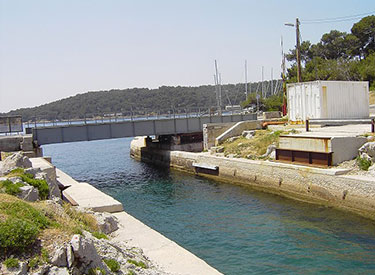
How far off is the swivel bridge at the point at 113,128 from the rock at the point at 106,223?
74.7 ft

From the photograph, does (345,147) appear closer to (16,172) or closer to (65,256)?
(16,172)

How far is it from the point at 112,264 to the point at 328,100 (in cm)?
2612

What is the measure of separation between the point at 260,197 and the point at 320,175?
12.6 ft

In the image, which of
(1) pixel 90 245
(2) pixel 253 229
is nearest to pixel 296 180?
(2) pixel 253 229

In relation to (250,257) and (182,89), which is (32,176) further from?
(182,89)

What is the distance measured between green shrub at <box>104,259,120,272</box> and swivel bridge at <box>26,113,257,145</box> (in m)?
27.6

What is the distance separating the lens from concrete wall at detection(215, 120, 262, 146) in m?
36.5

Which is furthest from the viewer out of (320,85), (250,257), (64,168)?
(64,168)

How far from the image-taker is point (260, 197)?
2347 cm

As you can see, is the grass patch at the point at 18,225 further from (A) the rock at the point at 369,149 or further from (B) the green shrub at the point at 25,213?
(A) the rock at the point at 369,149

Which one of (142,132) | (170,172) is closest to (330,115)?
(170,172)

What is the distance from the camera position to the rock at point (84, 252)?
7.21 metres

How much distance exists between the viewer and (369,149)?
21641 mm

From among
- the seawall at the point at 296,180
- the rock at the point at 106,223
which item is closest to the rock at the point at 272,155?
the seawall at the point at 296,180
